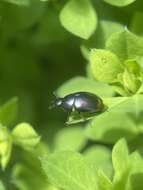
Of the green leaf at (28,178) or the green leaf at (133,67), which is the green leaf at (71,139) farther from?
the green leaf at (133,67)

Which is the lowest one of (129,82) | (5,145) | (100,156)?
→ (100,156)

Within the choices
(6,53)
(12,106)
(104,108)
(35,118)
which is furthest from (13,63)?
(104,108)

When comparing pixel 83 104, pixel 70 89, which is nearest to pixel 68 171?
pixel 83 104

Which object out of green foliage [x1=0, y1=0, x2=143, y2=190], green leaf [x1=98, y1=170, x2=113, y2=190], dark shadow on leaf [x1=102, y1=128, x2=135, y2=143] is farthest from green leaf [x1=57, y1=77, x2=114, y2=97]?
green leaf [x1=98, y1=170, x2=113, y2=190]

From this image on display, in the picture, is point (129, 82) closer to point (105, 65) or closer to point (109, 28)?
point (105, 65)

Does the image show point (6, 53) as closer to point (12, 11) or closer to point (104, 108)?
point (12, 11)

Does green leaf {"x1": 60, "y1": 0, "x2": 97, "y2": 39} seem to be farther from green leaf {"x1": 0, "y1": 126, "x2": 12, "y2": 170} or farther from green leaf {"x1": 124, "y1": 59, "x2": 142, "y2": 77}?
green leaf {"x1": 0, "y1": 126, "x2": 12, "y2": 170}
